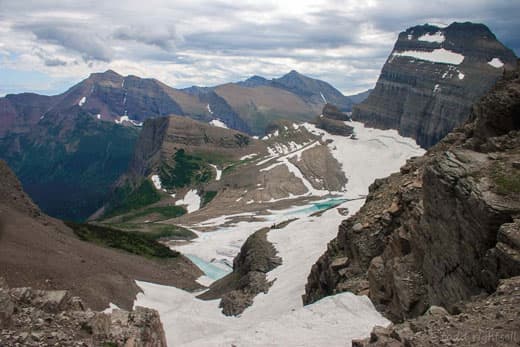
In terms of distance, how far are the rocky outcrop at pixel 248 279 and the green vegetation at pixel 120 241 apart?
16.0 metres

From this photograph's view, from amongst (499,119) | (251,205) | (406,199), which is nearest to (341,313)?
(406,199)

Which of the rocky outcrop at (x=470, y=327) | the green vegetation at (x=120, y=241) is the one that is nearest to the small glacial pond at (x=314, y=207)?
the green vegetation at (x=120, y=241)

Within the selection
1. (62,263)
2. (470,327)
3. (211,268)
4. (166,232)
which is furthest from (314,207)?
(470,327)

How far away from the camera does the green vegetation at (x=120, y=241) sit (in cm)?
8594

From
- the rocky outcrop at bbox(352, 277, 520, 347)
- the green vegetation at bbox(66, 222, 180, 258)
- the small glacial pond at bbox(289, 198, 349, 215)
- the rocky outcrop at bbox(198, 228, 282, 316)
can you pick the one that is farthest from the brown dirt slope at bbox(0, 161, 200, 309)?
the small glacial pond at bbox(289, 198, 349, 215)

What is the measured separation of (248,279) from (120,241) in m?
37.0

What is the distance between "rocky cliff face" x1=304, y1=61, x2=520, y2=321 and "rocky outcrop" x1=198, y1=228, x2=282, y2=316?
52.6 ft

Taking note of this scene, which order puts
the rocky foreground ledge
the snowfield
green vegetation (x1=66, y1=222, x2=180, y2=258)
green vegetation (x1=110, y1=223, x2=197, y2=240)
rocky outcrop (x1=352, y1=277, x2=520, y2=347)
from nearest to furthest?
rocky outcrop (x1=352, y1=277, x2=520, y2=347)
the rocky foreground ledge
the snowfield
green vegetation (x1=66, y1=222, x2=180, y2=258)
green vegetation (x1=110, y1=223, x2=197, y2=240)

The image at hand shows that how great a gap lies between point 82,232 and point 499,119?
246ft

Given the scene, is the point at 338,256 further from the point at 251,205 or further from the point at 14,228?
the point at 251,205

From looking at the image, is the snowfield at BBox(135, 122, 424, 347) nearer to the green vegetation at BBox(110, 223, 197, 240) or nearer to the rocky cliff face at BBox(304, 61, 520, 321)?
the rocky cliff face at BBox(304, 61, 520, 321)

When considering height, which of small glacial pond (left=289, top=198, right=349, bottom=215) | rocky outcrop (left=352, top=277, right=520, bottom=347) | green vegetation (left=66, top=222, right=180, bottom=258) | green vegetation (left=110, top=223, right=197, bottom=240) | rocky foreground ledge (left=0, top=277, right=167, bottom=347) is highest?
rocky outcrop (left=352, top=277, right=520, bottom=347)

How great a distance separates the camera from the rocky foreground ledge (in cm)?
1953

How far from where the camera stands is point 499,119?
31.0 meters
